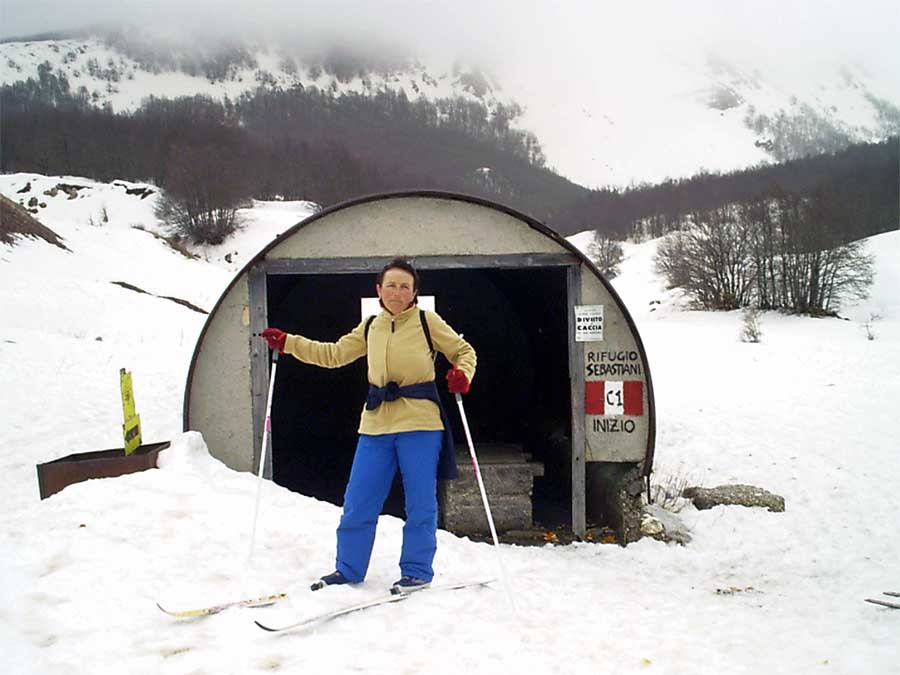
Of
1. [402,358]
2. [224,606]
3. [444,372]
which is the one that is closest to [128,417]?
[224,606]

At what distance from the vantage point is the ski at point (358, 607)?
3398 mm

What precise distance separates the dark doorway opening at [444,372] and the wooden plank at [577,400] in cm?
191

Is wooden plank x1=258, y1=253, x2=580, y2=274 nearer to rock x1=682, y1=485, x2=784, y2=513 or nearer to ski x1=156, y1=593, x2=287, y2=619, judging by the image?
rock x1=682, y1=485, x2=784, y2=513

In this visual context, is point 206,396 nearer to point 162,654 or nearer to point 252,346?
point 252,346

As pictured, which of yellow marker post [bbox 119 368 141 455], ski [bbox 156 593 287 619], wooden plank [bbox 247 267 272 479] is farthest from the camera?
wooden plank [bbox 247 267 272 479]

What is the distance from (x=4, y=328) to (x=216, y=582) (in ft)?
36.5

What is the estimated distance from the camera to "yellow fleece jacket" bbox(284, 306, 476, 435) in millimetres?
4062

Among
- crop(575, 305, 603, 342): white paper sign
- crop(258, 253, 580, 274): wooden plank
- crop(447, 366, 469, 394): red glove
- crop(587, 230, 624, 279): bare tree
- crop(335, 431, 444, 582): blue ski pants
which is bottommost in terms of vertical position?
crop(335, 431, 444, 582): blue ski pants

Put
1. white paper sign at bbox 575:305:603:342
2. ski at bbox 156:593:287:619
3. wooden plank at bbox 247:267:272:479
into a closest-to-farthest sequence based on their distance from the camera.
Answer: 1. ski at bbox 156:593:287:619
2. wooden plank at bbox 247:267:272:479
3. white paper sign at bbox 575:305:603:342

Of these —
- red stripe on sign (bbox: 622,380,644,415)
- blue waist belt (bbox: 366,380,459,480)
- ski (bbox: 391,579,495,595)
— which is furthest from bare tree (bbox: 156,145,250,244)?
ski (bbox: 391,579,495,595)

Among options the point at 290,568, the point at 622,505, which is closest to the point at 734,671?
the point at 290,568

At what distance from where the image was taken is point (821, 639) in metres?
4.05

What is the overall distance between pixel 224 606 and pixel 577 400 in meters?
3.87

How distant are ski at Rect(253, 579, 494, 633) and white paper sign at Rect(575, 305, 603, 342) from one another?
9.37ft
